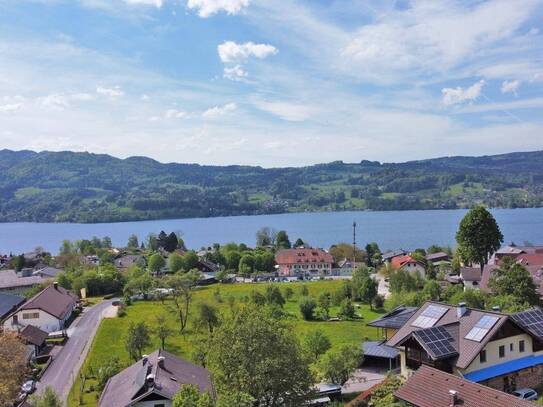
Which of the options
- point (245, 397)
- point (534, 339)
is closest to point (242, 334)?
point (245, 397)

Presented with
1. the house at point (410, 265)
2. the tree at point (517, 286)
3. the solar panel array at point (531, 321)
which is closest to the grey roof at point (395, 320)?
the tree at point (517, 286)

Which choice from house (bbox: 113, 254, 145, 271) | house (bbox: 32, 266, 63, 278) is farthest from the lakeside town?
house (bbox: 113, 254, 145, 271)

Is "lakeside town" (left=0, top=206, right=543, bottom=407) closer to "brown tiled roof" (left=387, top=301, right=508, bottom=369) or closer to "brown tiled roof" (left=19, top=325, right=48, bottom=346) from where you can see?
"brown tiled roof" (left=387, top=301, right=508, bottom=369)

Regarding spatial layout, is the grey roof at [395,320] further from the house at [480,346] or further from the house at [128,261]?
the house at [128,261]

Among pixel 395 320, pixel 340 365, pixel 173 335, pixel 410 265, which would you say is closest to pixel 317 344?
pixel 340 365

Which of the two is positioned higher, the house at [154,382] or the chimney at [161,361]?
the chimney at [161,361]

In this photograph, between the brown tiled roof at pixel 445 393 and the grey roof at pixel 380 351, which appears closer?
the brown tiled roof at pixel 445 393
